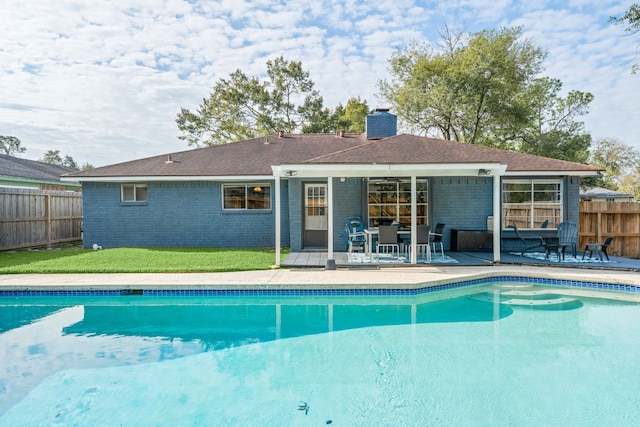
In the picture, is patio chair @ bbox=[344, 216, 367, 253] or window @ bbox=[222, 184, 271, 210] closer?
patio chair @ bbox=[344, 216, 367, 253]

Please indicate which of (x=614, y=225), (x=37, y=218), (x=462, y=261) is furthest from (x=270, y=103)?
(x=614, y=225)

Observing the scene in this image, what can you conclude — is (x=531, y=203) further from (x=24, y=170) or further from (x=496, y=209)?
(x=24, y=170)

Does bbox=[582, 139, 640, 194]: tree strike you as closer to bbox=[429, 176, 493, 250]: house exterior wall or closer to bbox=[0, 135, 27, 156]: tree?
bbox=[429, 176, 493, 250]: house exterior wall

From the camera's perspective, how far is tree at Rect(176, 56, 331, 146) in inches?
1133

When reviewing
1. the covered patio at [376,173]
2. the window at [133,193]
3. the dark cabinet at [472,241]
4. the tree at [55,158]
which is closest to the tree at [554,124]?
the dark cabinet at [472,241]

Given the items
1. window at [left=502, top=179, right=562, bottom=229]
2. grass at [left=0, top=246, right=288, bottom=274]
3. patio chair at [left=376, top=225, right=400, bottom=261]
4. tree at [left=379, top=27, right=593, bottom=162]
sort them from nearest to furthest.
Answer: grass at [left=0, top=246, right=288, bottom=274] → patio chair at [left=376, top=225, right=400, bottom=261] → window at [left=502, top=179, right=562, bottom=229] → tree at [left=379, top=27, right=593, bottom=162]

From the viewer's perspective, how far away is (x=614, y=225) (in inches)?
476

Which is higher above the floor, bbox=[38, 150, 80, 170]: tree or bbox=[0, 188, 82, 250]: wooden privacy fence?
bbox=[38, 150, 80, 170]: tree

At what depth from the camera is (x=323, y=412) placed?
3770mm

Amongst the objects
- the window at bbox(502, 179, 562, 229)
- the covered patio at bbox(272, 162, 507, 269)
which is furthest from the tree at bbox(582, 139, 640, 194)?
the covered patio at bbox(272, 162, 507, 269)

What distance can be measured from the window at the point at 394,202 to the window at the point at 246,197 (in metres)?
3.57

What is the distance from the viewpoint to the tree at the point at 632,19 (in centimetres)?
1263

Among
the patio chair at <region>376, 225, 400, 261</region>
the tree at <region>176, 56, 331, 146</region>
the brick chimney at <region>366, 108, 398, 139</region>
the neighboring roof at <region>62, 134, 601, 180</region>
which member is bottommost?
the patio chair at <region>376, 225, 400, 261</region>

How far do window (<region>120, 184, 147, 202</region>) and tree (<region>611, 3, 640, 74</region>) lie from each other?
54.4ft
